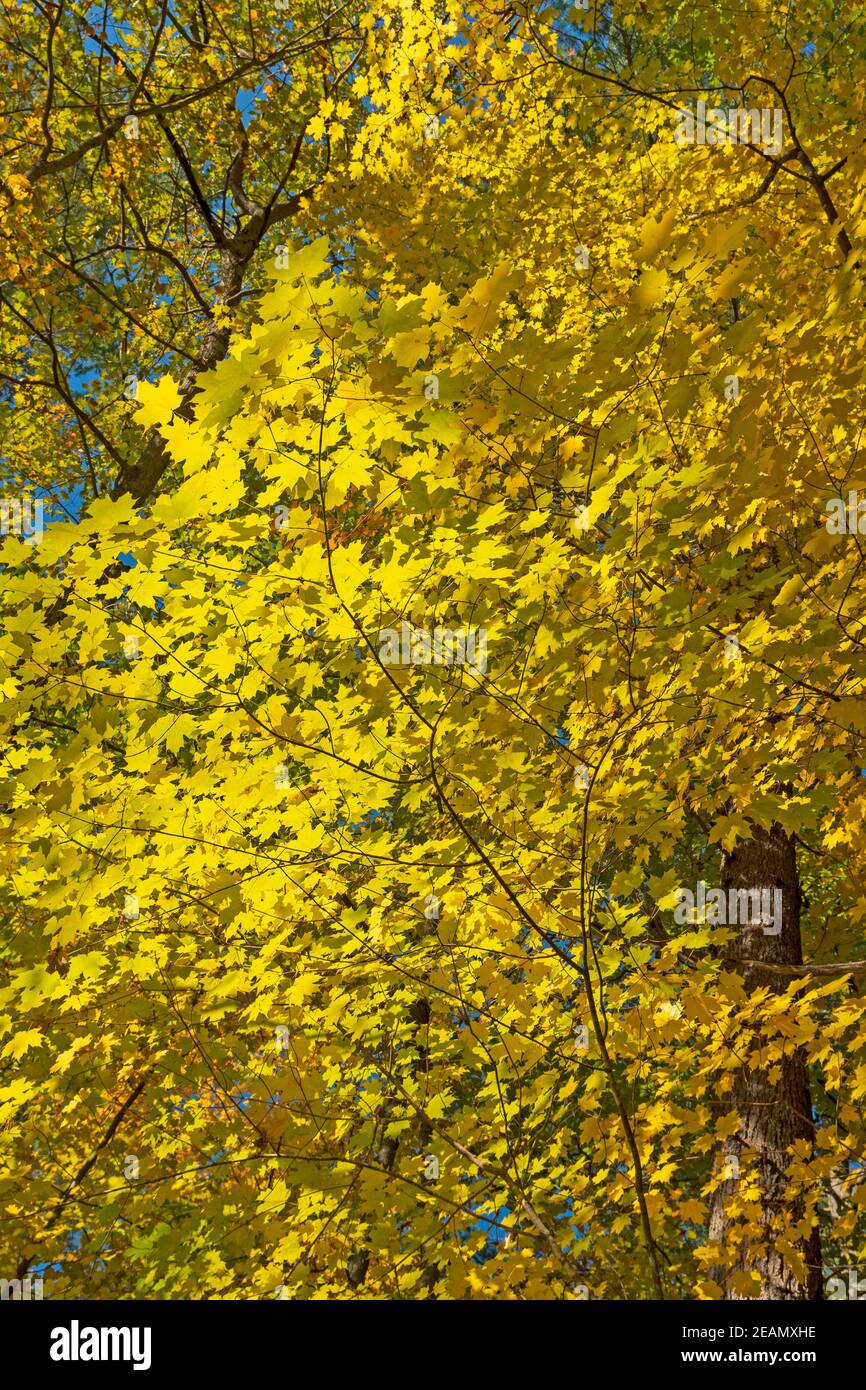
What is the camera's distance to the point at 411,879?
2.69 metres

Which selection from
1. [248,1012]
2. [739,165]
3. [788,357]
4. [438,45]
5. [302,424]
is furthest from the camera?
[438,45]

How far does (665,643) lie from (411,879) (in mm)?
1049

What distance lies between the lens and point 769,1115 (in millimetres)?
4918

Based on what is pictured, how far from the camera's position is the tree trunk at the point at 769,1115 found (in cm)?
433

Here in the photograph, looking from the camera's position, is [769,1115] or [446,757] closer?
[446,757]

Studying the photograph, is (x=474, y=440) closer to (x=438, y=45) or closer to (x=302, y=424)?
(x=302, y=424)

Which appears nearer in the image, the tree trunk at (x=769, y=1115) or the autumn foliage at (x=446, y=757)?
the autumn foliage at (x=446, y=757)

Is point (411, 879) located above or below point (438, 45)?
below

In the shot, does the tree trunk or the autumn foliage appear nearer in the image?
the autumn foliage

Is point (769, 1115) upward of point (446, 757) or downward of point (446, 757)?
downward

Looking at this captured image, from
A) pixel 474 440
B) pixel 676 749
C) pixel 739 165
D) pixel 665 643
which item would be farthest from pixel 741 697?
pixel 739 165

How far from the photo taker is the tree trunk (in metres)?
4.33
